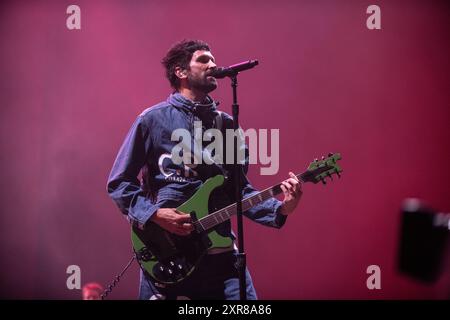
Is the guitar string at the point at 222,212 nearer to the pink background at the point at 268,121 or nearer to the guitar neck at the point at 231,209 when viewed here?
the guitar neck at the point at 231,209

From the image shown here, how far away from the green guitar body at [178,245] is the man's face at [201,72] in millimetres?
548

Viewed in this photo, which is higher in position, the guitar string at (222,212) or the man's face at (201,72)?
the man's face at (201,72)

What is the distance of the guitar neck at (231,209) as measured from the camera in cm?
282

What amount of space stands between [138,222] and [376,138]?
66.8 inches

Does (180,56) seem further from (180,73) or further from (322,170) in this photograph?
(322,170)

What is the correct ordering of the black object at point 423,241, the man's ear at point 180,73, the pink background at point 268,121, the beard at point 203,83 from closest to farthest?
the black object at point 423,241 < the beard at point 203,83 < the man's ear at point 180,73 < the pink background at point 268,121

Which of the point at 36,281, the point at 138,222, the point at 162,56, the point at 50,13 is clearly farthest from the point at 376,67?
the point at 36,281

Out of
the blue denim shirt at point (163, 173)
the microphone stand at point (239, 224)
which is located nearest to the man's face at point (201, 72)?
the blue denim shirt at point (163, 173)

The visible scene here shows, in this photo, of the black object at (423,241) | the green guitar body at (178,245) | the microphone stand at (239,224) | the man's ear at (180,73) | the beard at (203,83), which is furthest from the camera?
the man's ear at (180,73)

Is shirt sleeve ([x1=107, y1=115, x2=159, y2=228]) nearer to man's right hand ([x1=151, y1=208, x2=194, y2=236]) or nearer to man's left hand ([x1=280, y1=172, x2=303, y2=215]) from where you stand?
man's right hand ([x1=151, y1=208, x2=194, y2=236])

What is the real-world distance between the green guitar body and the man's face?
548 mm

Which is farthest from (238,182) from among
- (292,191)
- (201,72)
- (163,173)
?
(201,72)

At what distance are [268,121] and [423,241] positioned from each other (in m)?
2.41

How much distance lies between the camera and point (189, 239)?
110 inches
